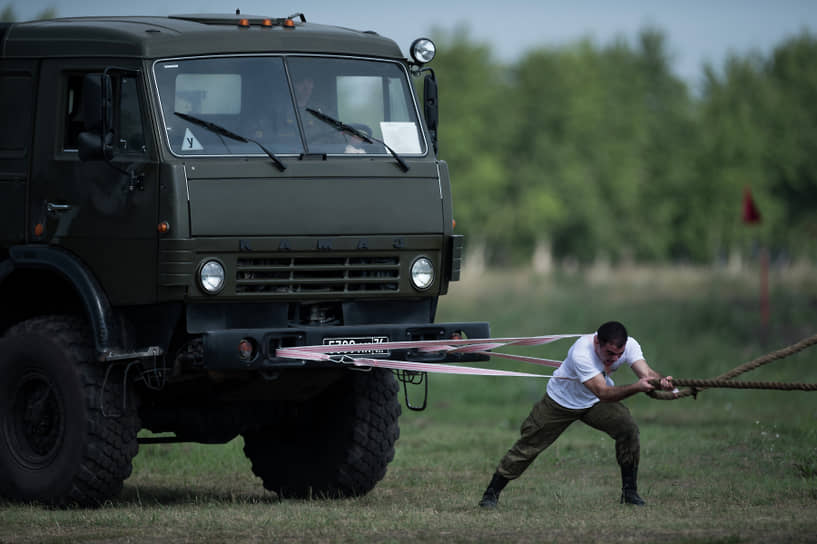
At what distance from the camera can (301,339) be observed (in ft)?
31.6

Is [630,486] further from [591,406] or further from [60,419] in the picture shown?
[60,419]

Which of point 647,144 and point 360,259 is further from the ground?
point 647,144

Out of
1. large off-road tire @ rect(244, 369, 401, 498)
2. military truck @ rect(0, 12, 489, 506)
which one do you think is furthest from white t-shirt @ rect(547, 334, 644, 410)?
large off-road tire @ rect(244, 369, 401, 498)

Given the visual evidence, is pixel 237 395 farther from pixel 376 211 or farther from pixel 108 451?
pixel 376 211

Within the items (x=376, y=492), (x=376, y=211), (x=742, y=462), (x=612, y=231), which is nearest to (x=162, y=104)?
(x=376, y=211)

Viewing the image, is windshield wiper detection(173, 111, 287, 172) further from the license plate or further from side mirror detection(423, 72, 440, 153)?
side mirror detection(423, 72, 440, 153)

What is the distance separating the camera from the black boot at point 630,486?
9.74 m

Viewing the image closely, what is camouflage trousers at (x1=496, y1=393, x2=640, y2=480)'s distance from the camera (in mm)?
9672

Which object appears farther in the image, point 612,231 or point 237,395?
point 612,231

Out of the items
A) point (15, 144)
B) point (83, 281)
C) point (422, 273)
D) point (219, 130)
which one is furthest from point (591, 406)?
point (15, 144)

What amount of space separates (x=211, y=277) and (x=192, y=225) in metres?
0.37

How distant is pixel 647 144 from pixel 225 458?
5577cm

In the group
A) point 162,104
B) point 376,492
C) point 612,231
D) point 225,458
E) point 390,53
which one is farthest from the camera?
point 612,231

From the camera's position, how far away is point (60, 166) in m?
10.1
